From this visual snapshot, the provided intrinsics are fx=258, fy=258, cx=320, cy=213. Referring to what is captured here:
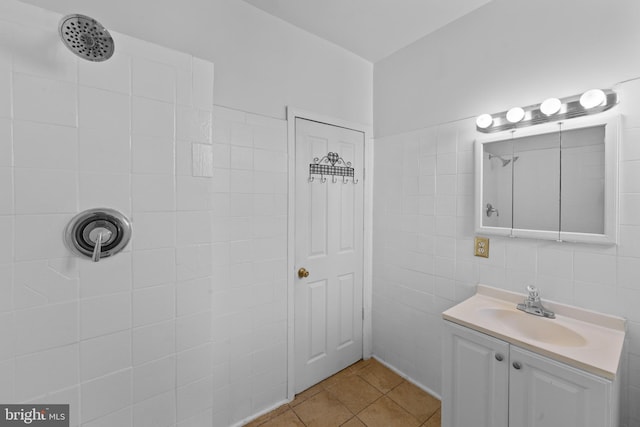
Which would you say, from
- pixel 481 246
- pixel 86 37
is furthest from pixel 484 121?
pixel 86 37

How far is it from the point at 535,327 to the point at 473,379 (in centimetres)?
45

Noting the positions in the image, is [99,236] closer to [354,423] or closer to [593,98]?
[354,423]

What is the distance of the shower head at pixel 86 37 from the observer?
0.79m

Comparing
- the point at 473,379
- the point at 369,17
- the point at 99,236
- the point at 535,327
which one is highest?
the point at 369,17

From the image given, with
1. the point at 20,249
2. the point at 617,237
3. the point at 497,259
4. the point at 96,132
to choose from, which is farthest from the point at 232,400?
the point at 617,237

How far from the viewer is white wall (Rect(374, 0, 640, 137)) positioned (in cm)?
121

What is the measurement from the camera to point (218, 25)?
1.47 metres

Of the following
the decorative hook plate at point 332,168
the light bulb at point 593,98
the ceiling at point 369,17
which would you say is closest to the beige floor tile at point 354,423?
the decorative hook plate at point 332,168

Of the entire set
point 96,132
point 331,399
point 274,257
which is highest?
point 96,132

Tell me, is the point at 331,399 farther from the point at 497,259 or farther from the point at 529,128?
the point at 529,128

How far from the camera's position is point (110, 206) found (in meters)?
0.96

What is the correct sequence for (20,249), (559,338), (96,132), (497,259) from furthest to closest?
(497,259) < (559,338) < (96,132) < (20,249)

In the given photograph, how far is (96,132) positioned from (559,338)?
7.35ft

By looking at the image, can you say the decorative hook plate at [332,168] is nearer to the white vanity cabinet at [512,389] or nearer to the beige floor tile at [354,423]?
the white vanity cabinet at [512,389]
